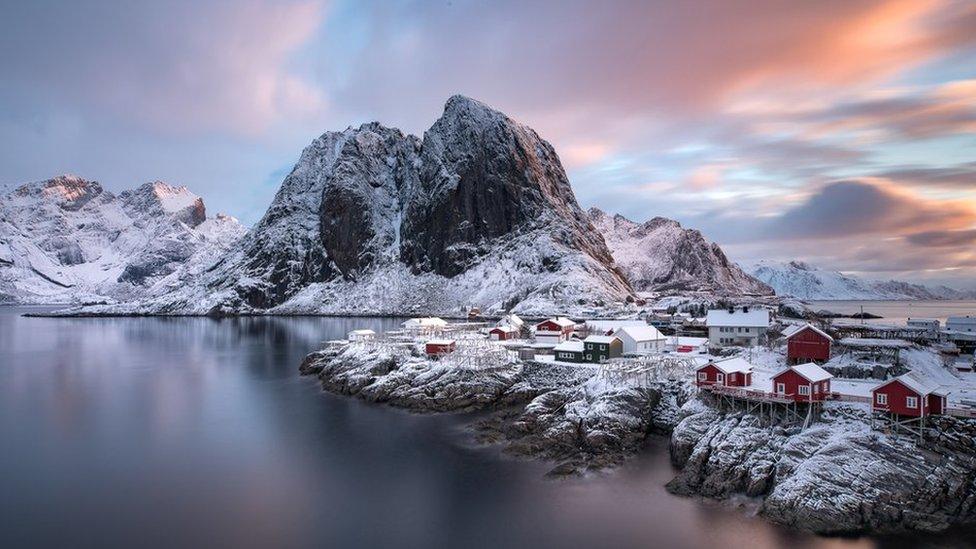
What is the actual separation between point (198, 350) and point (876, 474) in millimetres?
111413

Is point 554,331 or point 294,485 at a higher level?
point 554,331

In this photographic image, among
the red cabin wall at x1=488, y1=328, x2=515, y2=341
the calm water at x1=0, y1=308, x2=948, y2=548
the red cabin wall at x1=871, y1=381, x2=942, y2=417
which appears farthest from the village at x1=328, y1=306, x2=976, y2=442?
the calm water at x1=0, y1=308, x2=948, y2=548

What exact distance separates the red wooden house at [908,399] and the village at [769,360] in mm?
62

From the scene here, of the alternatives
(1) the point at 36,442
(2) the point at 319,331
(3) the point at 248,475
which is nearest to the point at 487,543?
(3) the point at 248,475

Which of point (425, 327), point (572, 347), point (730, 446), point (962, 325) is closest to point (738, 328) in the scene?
point (572, 347)

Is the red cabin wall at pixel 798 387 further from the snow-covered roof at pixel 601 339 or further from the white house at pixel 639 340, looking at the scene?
the white house at pixel 639 340

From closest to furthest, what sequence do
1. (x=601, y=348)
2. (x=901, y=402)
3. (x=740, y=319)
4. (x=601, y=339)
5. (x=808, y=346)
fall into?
1. (x=901, y=402)
2. (x=808, y=346)
3. (x=601, y=348)
4. (x=601, y=339)
5. (x=740, y=319)

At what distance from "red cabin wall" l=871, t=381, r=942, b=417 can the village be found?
0.06 metres

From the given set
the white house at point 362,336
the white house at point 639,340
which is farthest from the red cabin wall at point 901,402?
the white house at point 362,336

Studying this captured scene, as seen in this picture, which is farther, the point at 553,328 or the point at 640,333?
the point at 553,328

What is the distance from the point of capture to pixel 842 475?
31844 mm

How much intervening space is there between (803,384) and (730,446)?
753cm

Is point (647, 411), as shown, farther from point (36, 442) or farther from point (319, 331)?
point (319, 331)

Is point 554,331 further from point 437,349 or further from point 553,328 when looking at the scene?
point 437,349
